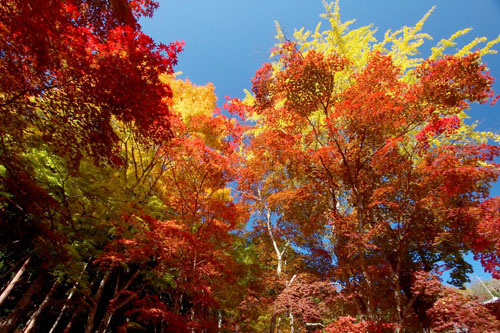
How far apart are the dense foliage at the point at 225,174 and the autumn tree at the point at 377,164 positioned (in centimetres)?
6

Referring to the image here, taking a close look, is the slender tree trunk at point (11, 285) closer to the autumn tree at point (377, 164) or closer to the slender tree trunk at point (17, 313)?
the slender tree trunk at point (17, 313)

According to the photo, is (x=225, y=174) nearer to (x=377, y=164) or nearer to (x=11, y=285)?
(x=377, y=164)

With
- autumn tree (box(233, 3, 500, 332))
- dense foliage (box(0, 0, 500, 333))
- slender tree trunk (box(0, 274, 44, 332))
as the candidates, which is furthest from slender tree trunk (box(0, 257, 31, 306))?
autumn tree (box(233, 3, 500, 332))

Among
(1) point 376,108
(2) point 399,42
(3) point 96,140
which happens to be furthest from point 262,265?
(2) point 399,42

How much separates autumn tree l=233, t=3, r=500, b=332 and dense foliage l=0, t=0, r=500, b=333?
6cm

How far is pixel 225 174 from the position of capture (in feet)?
27.7

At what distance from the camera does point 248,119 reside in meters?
12.8

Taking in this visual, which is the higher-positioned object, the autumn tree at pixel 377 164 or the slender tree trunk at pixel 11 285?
the autumn tree at pixel 377 164

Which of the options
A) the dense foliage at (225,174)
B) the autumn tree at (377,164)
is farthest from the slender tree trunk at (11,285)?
the autumn tree at (377,164)

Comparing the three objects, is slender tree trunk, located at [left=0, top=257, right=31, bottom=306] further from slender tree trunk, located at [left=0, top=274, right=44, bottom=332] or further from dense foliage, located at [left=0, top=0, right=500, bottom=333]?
slender tree trunk, located at [left=0, top=274, right=44, bottom=332]

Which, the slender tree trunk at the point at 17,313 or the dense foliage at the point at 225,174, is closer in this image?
the dense foliage at the point at 225,174

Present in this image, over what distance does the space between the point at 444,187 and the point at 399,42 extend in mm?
6982

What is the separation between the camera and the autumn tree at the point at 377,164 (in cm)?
562

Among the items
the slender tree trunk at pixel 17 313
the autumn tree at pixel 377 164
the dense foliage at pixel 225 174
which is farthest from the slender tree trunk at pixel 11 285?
the autumn tree at pixel 377 164
